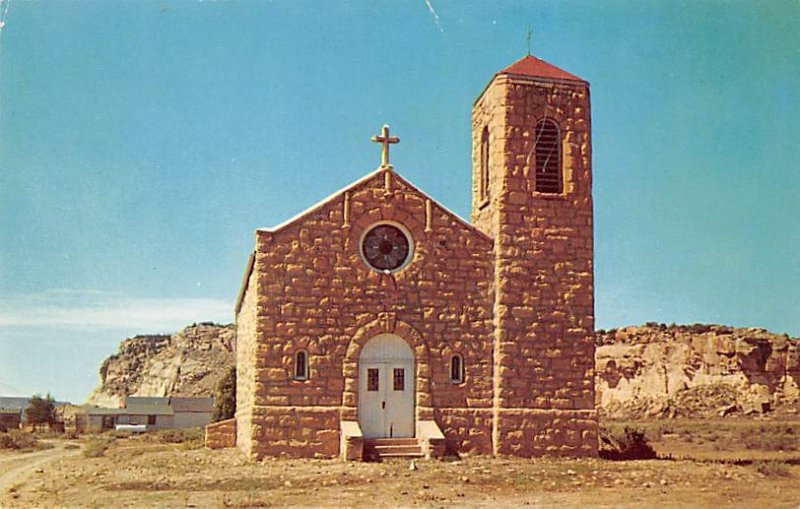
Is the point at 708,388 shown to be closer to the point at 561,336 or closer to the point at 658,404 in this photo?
the point at 658,404

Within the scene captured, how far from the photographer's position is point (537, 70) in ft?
77.3

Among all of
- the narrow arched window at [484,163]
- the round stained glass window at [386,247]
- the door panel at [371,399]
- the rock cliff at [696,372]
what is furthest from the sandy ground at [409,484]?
the rock cliff at [696,372]

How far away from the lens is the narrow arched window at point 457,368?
22.2 m

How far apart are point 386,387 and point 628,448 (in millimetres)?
7164

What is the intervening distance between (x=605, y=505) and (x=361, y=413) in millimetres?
8463

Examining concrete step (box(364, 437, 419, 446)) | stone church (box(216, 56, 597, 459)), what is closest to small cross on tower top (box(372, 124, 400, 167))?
stone church (box(216, 56, 597, 459))

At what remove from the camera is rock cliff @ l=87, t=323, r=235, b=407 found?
3346 inches

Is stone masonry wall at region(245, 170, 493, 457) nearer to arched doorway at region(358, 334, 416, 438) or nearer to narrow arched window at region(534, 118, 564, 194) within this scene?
arched doorway at region(358, 334, 416, 438)

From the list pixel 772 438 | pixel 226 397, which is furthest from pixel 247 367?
pixel 772 438

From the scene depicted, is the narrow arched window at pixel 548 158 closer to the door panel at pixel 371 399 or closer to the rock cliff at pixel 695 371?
the door panel at pixel 371 399

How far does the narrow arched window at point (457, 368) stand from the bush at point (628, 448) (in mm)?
4469

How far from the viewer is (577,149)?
76.9 feet

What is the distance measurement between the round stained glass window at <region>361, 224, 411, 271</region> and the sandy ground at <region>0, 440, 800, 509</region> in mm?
5037

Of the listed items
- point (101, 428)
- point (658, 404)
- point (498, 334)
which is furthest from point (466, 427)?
point (101, 428)
